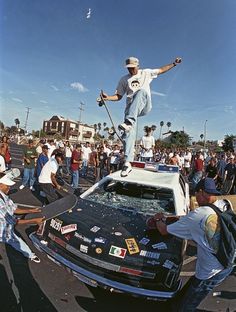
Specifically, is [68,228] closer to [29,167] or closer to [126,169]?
[126,169]

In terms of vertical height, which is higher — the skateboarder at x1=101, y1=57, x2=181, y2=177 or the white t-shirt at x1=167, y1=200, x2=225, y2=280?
the skateboarder at x1=101, y1=57, x2=181, y2=177

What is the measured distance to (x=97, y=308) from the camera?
9.79ft

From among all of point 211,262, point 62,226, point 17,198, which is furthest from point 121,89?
point 17,198

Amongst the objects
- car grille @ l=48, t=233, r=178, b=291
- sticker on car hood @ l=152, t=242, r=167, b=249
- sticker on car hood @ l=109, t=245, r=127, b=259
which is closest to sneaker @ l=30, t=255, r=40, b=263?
car grille @ l=48, t=233, r=178, b=291

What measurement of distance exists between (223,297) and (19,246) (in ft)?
8.85

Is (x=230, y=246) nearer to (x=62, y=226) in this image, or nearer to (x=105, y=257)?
(x=105, y=257)

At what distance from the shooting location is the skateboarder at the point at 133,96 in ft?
15.0

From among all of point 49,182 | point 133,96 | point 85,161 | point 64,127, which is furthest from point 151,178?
point 64,127

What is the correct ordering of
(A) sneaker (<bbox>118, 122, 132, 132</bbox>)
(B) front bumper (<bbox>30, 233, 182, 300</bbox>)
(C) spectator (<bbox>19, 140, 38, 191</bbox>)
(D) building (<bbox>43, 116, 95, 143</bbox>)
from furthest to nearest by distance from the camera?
(D) building (<bbox>43, 116, 95, 143</bbox>), (C) spectator (<bbox>19, 140, 38, 191</bbox>), (A) sneaker (<bbox>118, 122, 132, 132</bbox>), (B) front bumper (<bbox>30, 233, 182, 300</bbox>)

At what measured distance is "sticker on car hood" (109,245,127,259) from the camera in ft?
9.61

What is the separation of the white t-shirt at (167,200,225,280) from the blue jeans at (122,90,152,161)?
243cm

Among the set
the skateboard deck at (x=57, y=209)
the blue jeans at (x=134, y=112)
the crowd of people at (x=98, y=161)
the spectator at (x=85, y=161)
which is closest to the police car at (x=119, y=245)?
the skateboard deck at (x=57, y=209)

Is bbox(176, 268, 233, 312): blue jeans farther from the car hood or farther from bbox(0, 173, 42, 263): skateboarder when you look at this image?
bbox(0, 173, 42, 263): skateboarder

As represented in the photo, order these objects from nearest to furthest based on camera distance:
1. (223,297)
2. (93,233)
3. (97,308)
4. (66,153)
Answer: (97,308), (93,233), (223,297), (66,153)
